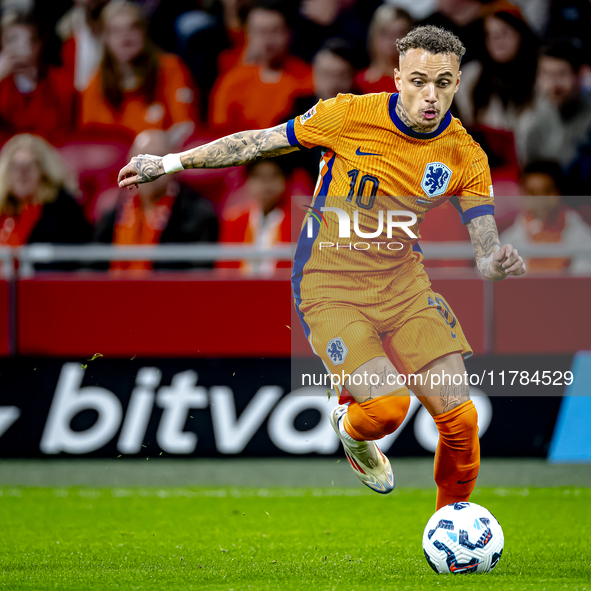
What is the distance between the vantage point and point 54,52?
9.62 metres

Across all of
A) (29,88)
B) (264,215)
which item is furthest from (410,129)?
(29,88)

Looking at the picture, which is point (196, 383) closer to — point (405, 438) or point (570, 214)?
point (405, 438)

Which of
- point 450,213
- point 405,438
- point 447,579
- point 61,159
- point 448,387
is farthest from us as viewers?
point 61,159

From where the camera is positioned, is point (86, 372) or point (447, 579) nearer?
point (447, 579)

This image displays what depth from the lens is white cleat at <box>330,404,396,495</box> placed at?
4566mm

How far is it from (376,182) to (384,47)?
15.6ft

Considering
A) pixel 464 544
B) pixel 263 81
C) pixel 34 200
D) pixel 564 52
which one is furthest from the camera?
pixel 263 81

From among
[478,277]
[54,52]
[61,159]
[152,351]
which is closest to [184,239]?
[152,351]

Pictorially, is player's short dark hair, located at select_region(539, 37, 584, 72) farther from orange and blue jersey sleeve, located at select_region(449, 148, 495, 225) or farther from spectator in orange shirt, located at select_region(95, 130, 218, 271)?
orange and blue jersey sleeve, located at select_region(449, 148, 495, 225)

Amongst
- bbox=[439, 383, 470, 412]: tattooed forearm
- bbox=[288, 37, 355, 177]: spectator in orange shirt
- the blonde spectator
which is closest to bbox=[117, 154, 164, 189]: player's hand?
bbox=[439, 383, 470, 412]: tattooed forearm

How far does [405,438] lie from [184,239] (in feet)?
8.26

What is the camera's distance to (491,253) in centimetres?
405

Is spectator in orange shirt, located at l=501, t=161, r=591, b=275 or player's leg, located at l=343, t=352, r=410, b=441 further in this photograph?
spectator in orange shirt, located at l=501, t=161, r=591, b=275

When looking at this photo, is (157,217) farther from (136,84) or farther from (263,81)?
(263,81)
